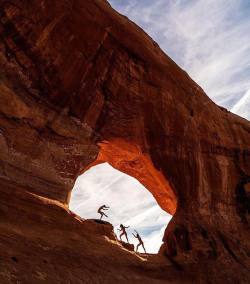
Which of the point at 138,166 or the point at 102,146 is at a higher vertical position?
the point at 138,166

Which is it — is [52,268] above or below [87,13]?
below

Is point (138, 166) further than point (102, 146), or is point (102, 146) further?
point (138, 166)

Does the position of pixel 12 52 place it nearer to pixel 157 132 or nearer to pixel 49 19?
pixel 49 19

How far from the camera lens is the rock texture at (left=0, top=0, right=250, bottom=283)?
13.2m

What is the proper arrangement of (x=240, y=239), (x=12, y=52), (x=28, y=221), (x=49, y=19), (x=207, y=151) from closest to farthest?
(x=28, y=221) → (x=12, y=52) → (x=49, y=19) → (x=240, y=239) → (x=207, y=151)

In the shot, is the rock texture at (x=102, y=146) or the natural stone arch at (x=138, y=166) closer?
the rock texture at (x=102, y=146)

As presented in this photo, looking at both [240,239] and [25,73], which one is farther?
[240,239]

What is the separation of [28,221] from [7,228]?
4.98ft

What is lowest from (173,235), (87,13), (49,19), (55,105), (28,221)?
(28,221)

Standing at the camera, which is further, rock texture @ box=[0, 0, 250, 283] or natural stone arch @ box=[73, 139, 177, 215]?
natural stone arch @ box=[73, 139, 177, 215]

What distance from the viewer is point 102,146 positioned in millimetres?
21438

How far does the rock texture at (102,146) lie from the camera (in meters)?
Answer: 13.2

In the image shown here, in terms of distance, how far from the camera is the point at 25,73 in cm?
1709

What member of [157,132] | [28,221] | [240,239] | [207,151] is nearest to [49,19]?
[157,132]
